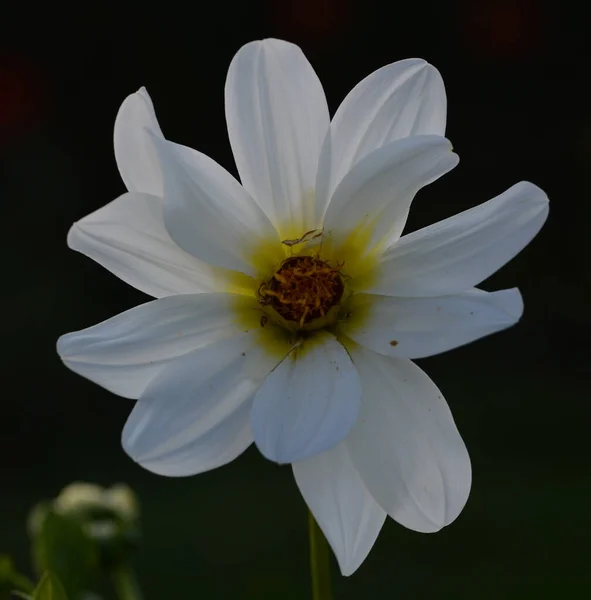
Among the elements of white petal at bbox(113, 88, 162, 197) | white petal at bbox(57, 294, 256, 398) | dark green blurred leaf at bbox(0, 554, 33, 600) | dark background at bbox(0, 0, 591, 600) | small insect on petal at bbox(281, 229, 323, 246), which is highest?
white petal at bbox(113, 88, 162, 197)

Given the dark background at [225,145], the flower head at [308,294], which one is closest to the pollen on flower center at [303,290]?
the flower head at [308,294]

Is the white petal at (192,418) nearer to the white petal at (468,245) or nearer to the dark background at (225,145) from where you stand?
the white petal at (468,245)

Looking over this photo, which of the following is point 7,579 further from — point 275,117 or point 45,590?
point 275,117

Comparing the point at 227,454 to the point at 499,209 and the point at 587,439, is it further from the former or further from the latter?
the point at 587,439

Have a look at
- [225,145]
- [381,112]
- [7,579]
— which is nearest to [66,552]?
[7,579]

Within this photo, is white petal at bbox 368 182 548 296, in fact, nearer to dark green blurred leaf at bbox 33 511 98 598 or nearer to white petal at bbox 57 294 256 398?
white petal at bbox 57 294 256 398

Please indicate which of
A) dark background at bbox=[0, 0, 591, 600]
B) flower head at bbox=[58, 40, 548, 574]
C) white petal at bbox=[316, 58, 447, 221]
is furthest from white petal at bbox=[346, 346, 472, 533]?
dark background at bbox=[0, 0, 591, 600]
